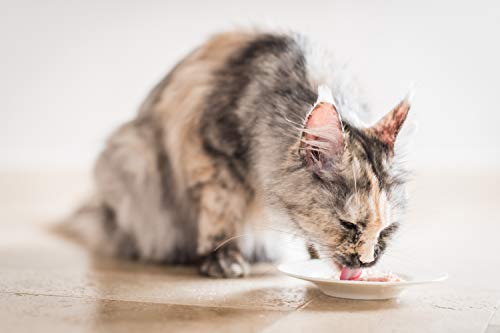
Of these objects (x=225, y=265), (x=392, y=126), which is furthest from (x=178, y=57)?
(x=392, y=126)

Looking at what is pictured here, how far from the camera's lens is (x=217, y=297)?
234 cm

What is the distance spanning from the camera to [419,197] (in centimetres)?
521

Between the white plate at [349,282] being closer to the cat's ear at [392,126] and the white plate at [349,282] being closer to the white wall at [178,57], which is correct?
the cat's ear at [392,126]

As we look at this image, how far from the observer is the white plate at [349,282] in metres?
A: 2.22

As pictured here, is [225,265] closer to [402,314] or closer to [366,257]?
[366,257]

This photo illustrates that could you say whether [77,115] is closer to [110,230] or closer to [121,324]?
[110,230]

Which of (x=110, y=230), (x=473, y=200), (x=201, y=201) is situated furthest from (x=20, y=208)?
(x=473, y=200)

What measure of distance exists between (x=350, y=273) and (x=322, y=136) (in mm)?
426

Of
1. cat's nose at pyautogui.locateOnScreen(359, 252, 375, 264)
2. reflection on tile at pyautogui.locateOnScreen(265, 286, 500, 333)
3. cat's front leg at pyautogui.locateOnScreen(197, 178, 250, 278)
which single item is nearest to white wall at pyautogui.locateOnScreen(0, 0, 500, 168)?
cat's front leg at pyautogui.locateOnScreen(197, 178, 250, 278)

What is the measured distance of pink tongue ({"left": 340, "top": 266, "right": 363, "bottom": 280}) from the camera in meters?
2.28

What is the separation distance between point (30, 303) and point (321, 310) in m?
0.85

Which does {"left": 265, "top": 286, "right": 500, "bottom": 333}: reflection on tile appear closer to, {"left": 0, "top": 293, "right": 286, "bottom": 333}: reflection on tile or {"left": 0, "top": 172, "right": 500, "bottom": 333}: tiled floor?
{"left": 0, "top": 172, "right": 500, "bottom": 333}: tiled floor

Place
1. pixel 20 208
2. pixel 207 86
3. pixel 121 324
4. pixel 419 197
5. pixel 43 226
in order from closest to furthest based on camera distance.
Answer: pixel 121 324
pixel 207 86
pixel 43 226
pixel 20 208
pixel 419 197

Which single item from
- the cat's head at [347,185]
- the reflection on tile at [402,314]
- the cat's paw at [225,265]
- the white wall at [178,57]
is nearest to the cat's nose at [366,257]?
the cat's head at [347,185]
